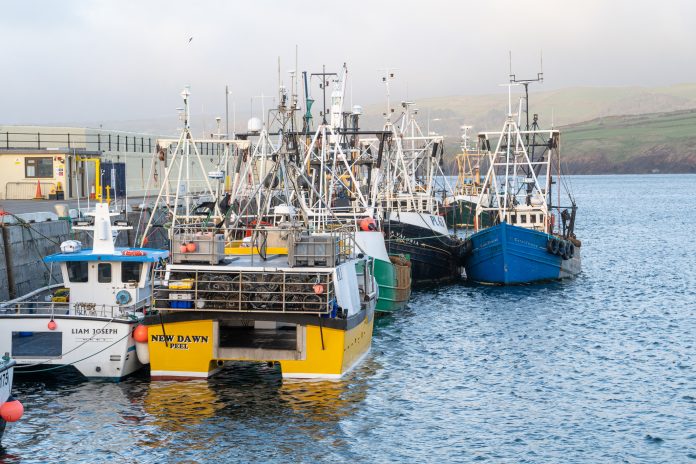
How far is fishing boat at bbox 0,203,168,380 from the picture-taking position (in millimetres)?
27484

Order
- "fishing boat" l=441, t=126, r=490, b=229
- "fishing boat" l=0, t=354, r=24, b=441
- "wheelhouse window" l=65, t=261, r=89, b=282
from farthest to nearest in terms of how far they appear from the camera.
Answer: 1. "fishing boat" l=441, t=126, r=490, b=229
2. "wheelhouse window" l=65, t=261, r=89, b=282
3. "fishing boat" l=0, t=354, r=24, b=441

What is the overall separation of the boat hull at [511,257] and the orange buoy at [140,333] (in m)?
27.4

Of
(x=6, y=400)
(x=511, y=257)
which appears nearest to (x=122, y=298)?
(x=6, y=400)

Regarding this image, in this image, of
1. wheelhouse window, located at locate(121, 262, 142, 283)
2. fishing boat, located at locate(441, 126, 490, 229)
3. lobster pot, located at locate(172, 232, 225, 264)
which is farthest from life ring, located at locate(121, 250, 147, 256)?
fishing boat, located at locate(441, 126, 490, 229)

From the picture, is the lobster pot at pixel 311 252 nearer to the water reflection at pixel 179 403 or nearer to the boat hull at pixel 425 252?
the water reflection at pixel 179 403

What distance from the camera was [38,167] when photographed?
56094 mm

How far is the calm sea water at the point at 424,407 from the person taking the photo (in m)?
23.6

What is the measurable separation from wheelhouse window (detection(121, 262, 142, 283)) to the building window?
27937 millimetres

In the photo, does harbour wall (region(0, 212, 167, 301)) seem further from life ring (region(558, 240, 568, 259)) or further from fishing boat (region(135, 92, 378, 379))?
life ring (region(558, 240, 568, 259))

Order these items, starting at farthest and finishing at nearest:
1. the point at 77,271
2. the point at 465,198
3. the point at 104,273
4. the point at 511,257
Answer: the point at 465,198 < the point at 511,257 < the point at 104,273 < the point at 77,271

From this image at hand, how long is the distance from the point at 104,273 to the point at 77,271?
0.78m

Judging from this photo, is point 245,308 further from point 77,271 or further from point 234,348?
point 77,271

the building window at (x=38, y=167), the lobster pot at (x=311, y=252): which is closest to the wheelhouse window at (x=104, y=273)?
the lobster pot at (x=311, y=252)

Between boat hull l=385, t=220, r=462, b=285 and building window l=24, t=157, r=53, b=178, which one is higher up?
building window l=24, t=157, r=53, b=178
